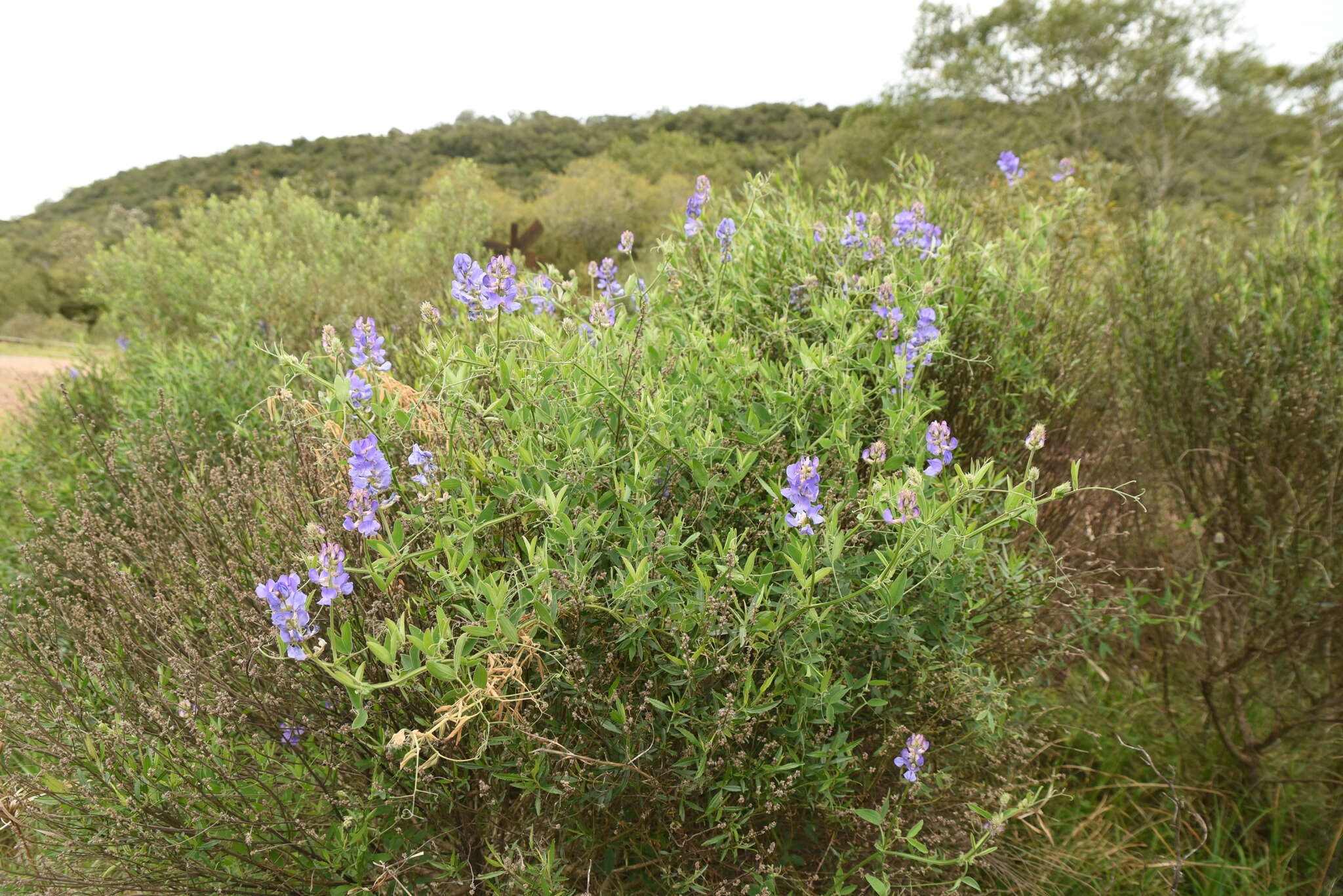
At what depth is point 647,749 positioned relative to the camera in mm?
1593

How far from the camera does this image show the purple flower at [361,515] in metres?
1.55

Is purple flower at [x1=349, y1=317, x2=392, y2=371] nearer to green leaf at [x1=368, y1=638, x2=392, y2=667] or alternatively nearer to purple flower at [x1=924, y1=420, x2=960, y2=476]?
green leaf at [x1=368, y1=638, x2=392, y2=667]

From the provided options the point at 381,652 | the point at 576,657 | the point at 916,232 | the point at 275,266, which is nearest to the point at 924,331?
the point at 916,232

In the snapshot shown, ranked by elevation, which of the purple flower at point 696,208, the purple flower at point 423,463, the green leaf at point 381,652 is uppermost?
the purple flower at point 696,208

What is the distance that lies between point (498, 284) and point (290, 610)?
899 millimetres

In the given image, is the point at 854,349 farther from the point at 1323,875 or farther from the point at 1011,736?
the point at 1323,875

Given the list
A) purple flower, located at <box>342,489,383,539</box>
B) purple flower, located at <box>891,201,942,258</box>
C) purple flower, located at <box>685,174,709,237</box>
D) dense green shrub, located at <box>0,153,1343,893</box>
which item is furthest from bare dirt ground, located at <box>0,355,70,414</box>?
purple flower, located at <box>891,201,942,258</box>

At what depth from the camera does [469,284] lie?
194 centimetres

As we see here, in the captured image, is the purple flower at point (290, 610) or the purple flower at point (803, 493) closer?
the purple flower at point (290, 610)

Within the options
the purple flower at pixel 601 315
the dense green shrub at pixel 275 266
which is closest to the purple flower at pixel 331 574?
the purple flower at pixel 601 315

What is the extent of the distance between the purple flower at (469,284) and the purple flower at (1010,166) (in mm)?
2693

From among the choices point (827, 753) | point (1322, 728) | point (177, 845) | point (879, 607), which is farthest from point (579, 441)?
point (1322, 728)

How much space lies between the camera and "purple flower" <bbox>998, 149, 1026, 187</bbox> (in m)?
3.63

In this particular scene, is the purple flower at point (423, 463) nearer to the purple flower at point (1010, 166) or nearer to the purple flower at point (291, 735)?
→ the purple flower at point (291, 735)
